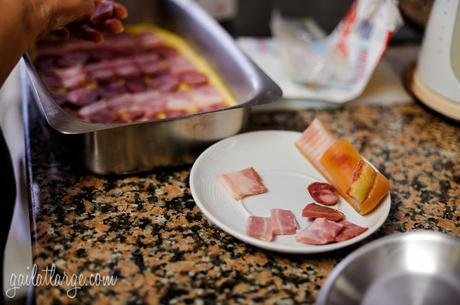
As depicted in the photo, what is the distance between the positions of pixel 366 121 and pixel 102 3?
1.87 ft

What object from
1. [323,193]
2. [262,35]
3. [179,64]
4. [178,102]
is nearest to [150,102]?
[178,102]

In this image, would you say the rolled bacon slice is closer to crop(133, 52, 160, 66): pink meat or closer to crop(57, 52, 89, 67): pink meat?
crop(133, 52, 160, 66): pink meat

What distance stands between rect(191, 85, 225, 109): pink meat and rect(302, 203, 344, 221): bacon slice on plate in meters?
0.37

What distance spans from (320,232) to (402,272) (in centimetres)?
13

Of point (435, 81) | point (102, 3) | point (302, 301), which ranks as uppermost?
point (102, 3)

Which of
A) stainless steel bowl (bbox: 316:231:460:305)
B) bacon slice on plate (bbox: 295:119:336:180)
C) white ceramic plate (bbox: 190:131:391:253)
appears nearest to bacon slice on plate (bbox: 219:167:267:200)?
white ceramic plate (bbox: 190:131:391:253)

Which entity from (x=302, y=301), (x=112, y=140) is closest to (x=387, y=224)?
(x=302, y=301)

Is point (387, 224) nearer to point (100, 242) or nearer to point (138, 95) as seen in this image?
point (100, 242)

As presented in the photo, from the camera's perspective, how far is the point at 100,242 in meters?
0.77

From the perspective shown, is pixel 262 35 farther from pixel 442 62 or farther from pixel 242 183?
pixel 242 183

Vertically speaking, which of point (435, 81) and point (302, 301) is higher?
point (435, 81)

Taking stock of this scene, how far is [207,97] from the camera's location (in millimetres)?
1125

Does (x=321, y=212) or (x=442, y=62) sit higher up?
(x=442, y=62)

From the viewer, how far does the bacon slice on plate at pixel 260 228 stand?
0.76 m
